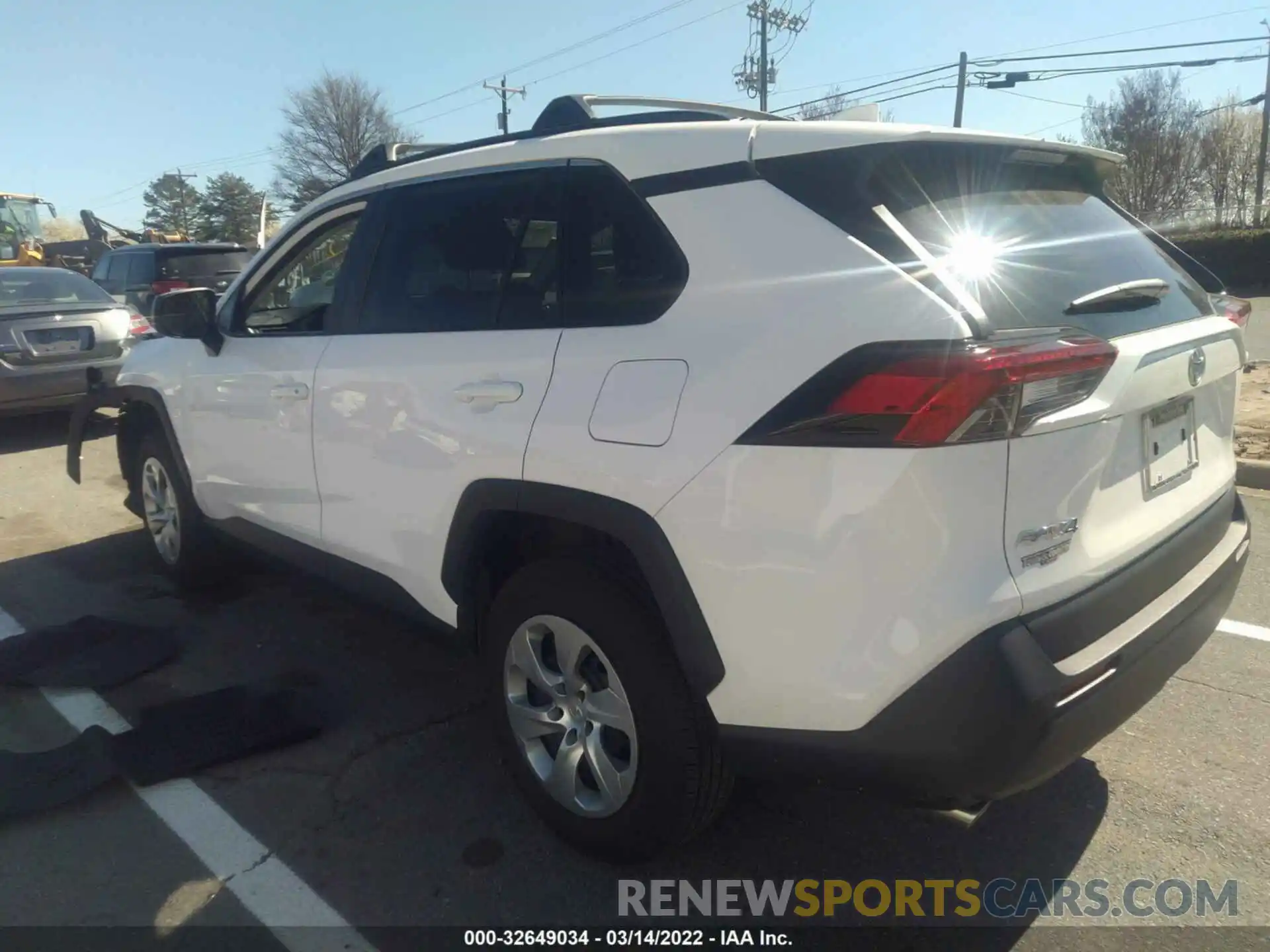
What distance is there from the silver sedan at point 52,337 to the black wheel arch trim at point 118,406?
2.84 meters

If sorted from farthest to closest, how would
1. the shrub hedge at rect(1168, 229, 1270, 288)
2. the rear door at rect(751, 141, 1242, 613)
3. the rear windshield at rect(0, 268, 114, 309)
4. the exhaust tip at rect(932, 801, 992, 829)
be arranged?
the shrub hedge at rect(1168, 229, 1270, 288)
the rear windshield at rect(0, 268, 114, 309)
the exhaust tip at rect(932, 801, 992, 829)
the rear door at rect(751, 141, 1242, 613)

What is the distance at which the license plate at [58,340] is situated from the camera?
27.3 ft

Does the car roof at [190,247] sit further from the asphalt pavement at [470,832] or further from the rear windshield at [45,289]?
the asphalt pavement at [470,832]

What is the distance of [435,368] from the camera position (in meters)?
2.87

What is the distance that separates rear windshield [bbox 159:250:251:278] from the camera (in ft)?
40.8

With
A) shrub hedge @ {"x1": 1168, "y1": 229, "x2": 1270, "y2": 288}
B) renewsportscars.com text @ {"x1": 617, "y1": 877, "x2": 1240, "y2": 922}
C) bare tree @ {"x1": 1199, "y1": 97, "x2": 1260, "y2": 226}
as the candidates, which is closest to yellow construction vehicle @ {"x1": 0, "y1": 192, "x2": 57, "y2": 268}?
renewsportscars.com text @ {"x1": 617, "y1": 877, "x2": 1240, "y2": 922}

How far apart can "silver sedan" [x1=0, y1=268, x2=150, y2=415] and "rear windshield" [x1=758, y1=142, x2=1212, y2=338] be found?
7456 millimetres

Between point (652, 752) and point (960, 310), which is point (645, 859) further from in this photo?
point (960, 310)

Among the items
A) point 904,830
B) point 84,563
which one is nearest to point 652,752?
point 904,830

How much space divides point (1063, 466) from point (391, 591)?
2.15 metres

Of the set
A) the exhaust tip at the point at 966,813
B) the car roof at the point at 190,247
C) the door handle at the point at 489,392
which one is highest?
the car roof at the point at 190,247

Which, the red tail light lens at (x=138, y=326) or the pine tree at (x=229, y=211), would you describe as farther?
the pine tree at (x=229, y=211)

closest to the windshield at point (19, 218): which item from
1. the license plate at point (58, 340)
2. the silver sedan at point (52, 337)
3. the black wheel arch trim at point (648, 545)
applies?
the silver sedan at point (52, 337)

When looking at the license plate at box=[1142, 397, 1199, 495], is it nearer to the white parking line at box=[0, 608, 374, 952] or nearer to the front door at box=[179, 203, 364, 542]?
the white parking line at box=[0, 608, 374, 952]
